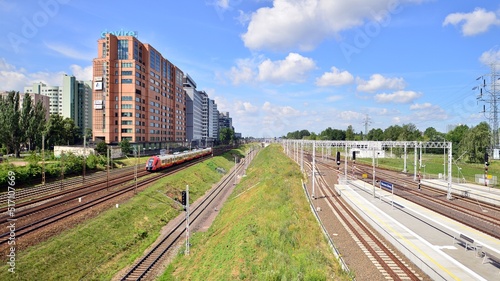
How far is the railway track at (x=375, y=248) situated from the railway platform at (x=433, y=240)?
0.76 meters

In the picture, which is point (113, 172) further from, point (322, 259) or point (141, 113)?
point (322, 259)

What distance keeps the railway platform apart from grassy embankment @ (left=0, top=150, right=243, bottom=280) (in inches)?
849

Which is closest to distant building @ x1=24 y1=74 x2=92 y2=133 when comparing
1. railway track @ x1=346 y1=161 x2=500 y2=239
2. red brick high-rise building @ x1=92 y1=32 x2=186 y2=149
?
red brick high-rise building @ x1=92 y1=32 x2=186 y2=149

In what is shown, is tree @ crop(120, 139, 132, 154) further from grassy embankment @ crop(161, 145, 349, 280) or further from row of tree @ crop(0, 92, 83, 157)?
grassy embankment @ crop(161, 145, 349, 280)

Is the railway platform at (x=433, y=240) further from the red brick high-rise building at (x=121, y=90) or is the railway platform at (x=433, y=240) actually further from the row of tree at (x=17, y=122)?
the red brick high-rise building at (x=121, y=90)

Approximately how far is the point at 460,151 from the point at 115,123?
100945mm

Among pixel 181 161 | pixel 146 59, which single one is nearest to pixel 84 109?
pixel 146 59

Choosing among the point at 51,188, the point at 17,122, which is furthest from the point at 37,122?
the point at 51,188

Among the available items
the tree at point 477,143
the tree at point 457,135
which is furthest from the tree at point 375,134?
the tree at point 477,143

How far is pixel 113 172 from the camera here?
57.4m

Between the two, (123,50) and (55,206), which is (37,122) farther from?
(55,206)

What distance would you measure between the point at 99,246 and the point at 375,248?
22.8 metres

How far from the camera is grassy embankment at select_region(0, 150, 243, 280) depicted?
2045 centimetres

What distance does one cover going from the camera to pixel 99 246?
83.7ft
